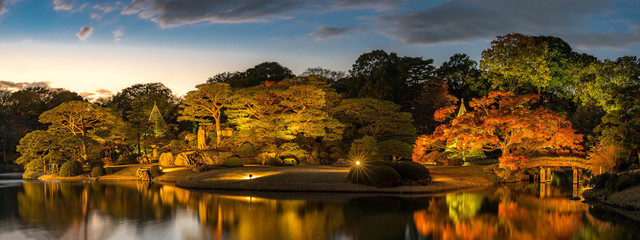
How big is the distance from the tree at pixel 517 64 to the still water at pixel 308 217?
22107 mm

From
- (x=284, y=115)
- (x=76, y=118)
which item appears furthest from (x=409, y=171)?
(x=76, y=118)

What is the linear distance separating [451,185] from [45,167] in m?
31.9

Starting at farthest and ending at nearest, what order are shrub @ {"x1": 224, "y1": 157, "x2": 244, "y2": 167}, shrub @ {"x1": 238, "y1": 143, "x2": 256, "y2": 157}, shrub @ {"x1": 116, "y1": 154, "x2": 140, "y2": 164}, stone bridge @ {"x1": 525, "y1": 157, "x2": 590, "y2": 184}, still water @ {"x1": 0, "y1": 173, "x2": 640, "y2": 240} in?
1. shrub @ {"x1": 116, "y1": 154, "x2": 140, "y2": 164}
2. shrub @ {"x1": 238, "y1": 143, "x2": 256, "y2": 157}
3. shrub @ {"x1": 224, "y1": 157, "x2": 244, "y2": 167}
4. stone bridge @ {"x1": 525, "y1": 157, "x2": 590, "y2": 184}
5. still water @ {"x1": 0, "y1": 173, "x2": 640, "y2": 240}

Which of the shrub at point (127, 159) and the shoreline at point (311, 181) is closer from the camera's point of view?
the shoreline at point (311, 181)

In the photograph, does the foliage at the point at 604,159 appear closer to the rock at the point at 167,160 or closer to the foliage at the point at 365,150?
the foliage at the point at 365,150

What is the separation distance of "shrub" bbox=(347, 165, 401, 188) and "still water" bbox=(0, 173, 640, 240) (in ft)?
6.02

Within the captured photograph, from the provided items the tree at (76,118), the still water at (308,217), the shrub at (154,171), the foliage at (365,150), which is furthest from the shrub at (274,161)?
the tree at (76,118)

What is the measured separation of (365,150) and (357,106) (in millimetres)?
5303

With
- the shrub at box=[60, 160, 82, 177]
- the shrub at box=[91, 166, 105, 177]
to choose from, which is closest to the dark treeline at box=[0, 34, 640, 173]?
the shrub at box=[60, 160, 82, 177]

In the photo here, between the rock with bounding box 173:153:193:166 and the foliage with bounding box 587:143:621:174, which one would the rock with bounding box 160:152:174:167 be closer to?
the rock with bounding box 173:153:193:166

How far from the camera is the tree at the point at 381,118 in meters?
38.9

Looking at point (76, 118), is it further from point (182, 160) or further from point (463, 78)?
point (463, 78)

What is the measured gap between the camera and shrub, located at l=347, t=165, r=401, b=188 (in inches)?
941

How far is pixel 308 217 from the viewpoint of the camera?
16156 mm
